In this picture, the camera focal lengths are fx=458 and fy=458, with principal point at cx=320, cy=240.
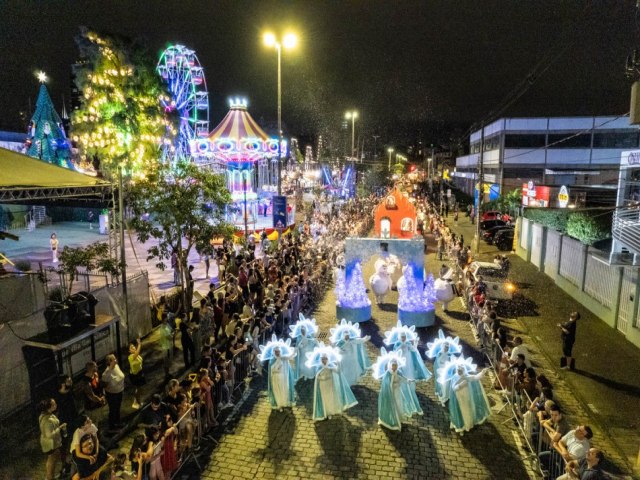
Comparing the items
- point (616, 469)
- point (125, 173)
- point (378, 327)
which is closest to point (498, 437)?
point (616, 469)

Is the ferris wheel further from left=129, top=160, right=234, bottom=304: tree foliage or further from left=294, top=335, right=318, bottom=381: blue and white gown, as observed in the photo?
left=294, top=335, right=318, bottom=381: blue and white gown

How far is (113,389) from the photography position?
7719 millimetres

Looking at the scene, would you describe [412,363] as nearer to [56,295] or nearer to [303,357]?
[303,357]

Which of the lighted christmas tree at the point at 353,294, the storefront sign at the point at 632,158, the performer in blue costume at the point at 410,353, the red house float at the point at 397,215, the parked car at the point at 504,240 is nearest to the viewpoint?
the performer in blue costume at the point at 410,353

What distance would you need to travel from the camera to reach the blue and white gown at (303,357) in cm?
955

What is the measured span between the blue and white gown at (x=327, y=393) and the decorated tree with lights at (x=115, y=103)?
777 cm

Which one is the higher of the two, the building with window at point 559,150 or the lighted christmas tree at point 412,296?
the building with window at point 559,150

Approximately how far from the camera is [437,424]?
802 cm

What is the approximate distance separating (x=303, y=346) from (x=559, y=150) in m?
39.0

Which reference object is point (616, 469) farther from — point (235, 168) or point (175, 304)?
point (235, 168)

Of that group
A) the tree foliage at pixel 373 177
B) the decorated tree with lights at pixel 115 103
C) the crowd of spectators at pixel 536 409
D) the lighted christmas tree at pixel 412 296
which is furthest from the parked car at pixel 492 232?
the tree foliage at pixel 373 177

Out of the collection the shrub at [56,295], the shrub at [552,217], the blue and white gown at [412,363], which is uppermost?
the shrub at [552,217]

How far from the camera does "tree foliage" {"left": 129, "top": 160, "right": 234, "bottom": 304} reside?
Answer: 39.5ft

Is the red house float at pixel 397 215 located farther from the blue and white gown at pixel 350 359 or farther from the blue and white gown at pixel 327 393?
the blue and white gown at pixel 327 393
